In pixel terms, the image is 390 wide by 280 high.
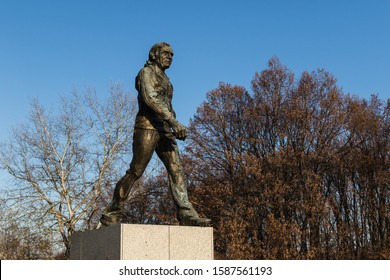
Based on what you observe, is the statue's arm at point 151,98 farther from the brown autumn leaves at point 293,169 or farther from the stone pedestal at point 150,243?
the brown autumn leaves at point 293,169

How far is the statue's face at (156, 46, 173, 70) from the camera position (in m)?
9.11

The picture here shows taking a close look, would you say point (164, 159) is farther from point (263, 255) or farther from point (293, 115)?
point (293, 115)

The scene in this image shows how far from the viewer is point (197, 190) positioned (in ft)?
88.5

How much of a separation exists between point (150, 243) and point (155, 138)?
1.72 meters

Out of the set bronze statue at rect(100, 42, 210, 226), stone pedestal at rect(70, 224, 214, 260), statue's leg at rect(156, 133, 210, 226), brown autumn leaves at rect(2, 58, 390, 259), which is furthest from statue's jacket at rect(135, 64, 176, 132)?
A: brown autumn leaves at rect(2, 58, 390, 259)

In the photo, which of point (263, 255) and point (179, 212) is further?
point (263, 255)

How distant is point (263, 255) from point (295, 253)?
138 centimetres

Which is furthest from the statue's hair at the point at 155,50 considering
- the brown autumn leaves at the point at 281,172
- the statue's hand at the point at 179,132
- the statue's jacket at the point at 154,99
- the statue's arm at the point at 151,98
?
the brown autumn leaves at the point at 281,172

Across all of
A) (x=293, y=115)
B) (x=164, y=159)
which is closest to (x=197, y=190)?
(x=293, y=115)

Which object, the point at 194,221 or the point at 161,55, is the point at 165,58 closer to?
the point at 161,55

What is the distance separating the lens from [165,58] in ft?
30.0

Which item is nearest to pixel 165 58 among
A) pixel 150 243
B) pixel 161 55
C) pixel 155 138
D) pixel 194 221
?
pixel 161 55

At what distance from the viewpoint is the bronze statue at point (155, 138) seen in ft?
28.3
